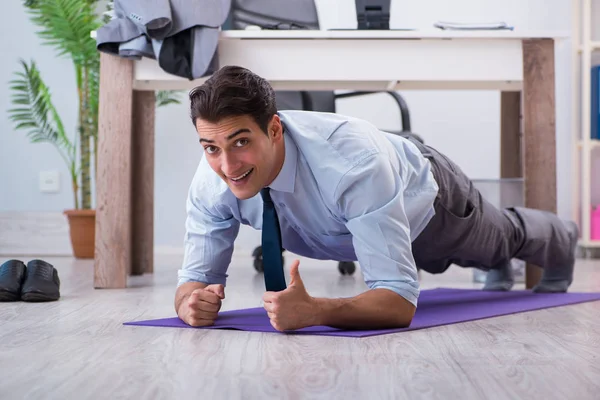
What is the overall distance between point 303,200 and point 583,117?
2.83m

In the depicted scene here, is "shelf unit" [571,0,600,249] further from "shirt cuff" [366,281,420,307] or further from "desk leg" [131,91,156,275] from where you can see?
"shirt cuff" [366,281,420,307]

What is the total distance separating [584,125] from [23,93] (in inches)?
112

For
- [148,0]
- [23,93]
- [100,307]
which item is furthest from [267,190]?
[23,93]

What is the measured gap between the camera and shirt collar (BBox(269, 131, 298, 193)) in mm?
1571

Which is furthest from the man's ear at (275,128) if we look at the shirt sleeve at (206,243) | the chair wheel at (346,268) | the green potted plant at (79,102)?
the green potted plant at (79,102)

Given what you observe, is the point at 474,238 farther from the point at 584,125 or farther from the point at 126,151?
the point at 584,125

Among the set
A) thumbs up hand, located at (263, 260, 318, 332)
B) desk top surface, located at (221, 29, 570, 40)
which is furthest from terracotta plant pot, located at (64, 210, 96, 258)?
thumbs up hand, located at (263, 260, 318, 332)

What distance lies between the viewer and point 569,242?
2383mm

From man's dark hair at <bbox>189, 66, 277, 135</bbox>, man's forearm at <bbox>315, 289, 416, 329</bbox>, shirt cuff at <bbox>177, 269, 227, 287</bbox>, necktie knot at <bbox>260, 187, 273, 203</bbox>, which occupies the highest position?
man's dark hair at <bbox>189, 66, 277, 135</bbox>

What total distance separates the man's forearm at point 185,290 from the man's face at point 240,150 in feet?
0.91

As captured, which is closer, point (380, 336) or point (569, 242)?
point (380, 336)

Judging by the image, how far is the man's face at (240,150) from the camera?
4.72 feet

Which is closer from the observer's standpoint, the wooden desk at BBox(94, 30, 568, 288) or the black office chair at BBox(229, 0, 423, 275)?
the wooden desk at BBox(94, 30, 568, 288)

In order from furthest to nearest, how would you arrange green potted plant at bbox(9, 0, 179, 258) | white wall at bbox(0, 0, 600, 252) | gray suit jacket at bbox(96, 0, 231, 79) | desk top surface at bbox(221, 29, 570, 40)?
white wall at bbox(0, 0, 600, 252) < green potted plant at bbox(9, 0, 179, 258) < desk top surface at bbox(221, 29, 570, 40) < gray suit jacket at bbox(96, 0, 231, 79)
